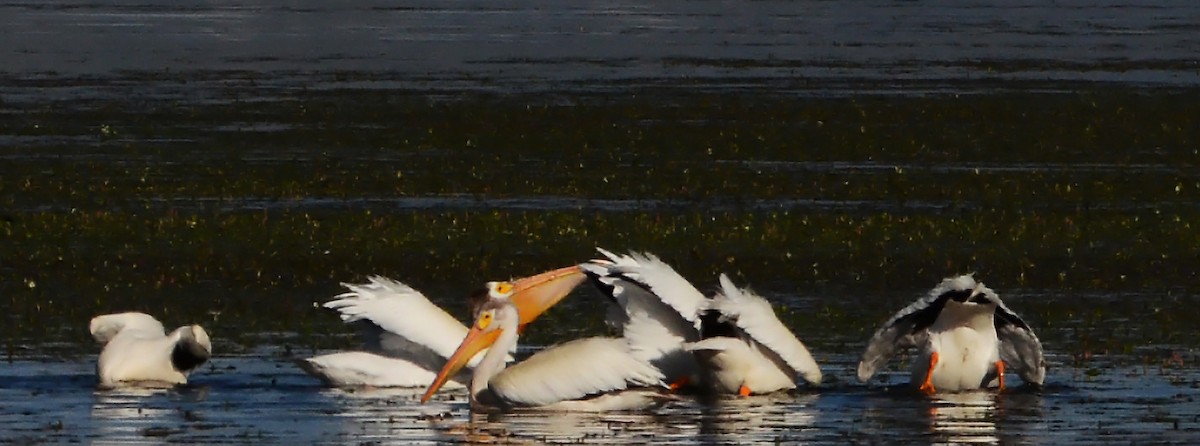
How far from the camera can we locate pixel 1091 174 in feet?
76.4

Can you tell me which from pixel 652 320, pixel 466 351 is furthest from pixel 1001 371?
pixel 466 351

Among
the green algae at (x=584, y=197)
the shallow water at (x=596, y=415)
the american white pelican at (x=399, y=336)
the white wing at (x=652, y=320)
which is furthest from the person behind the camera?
the green algae at (x=584, y=197)

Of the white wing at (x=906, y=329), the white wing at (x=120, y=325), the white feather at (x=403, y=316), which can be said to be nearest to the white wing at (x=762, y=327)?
the white wing at (x=906, y=329)

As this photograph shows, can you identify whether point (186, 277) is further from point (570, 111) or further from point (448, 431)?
point (570, 111)

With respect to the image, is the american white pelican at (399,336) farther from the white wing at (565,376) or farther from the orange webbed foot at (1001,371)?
the orange webbed foot at (1001,371)

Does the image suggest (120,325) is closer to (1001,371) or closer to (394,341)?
(394,341)

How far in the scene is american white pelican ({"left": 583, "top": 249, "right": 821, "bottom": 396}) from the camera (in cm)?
1290

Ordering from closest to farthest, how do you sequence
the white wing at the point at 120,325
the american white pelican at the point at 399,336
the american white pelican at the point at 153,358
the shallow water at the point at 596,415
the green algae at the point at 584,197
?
the shallow water at the point at 596,415 → the american white pelican at the point at 153,358 → the american white pelican at the point at 399,336 → the white wing at the point at 120,325 → the green algae at the point at 584,197

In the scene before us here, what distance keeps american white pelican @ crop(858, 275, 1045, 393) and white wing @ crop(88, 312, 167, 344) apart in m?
3.70

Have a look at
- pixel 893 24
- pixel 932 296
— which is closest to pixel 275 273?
pixel 932 296

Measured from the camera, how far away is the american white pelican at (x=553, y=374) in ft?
41.3

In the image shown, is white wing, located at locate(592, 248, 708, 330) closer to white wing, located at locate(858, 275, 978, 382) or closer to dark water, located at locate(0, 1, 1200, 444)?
dark water, located at locate(0, 1, 1200, 444)

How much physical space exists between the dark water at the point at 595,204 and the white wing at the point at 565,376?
0.16m

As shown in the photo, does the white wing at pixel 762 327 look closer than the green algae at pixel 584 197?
Yes
